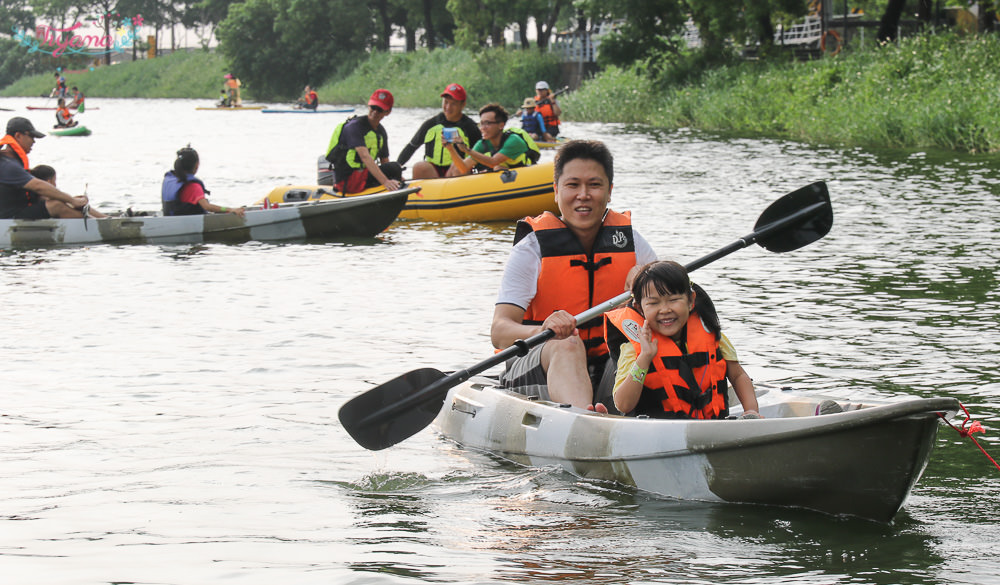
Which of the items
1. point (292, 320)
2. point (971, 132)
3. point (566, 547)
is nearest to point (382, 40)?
point (971, 132)

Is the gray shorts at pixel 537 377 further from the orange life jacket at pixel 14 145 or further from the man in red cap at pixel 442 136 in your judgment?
the orange life jacket at pixel 14 145

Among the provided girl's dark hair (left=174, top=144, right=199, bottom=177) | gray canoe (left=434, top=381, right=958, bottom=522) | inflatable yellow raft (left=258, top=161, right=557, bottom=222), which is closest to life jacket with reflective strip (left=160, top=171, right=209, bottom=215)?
girl's dark hair (left=174, top=144, right=199, bottom=177)

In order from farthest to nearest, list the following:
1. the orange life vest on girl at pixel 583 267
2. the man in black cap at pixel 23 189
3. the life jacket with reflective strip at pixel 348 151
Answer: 1. the life jacket with reflective strip at pixel 348 151
2. the man in black cap at pixel 23 189
3. the orange life vest on girl at pixel 583 267

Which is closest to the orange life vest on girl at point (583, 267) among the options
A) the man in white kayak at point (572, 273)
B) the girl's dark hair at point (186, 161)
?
the man in white kayak at point (572, 273)

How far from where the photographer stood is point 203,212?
11.6 m

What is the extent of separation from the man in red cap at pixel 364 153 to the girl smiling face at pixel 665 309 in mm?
8085

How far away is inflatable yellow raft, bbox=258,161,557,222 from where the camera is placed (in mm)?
12664

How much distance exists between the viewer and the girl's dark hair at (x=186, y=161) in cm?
1077

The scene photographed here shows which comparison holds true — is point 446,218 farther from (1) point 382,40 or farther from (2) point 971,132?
(1) point 382,40

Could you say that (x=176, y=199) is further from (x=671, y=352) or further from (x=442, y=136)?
(x=671, y=352)

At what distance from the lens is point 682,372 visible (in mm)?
4387

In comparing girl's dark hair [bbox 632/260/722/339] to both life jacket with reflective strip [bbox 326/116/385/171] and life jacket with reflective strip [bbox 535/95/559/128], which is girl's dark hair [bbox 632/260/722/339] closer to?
life jacket with reflective strip [bbox 326/116/385/171]

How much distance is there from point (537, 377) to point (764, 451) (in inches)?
50.2

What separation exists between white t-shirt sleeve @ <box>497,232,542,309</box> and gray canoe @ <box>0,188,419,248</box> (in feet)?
22.3
